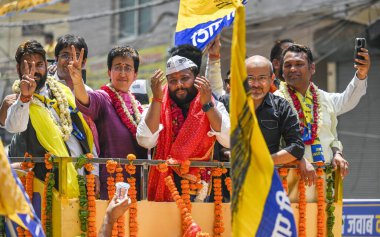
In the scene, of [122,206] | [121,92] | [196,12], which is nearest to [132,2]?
[196,12]

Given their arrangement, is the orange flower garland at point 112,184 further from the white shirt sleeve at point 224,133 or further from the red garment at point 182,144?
the white shirt sleeve at point 224,133

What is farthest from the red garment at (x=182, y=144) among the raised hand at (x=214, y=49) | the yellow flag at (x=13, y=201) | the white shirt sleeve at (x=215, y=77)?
the yellow flag at (x=13, y=201)

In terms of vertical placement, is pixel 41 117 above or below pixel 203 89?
below

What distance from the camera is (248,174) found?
15.4ft

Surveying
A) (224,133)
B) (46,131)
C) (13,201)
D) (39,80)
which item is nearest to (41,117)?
(46,131)

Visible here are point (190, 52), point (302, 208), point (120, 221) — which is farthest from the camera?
point (190, 52)

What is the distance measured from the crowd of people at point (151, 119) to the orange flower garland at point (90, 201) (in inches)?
4.9

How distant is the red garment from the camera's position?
6434 millimetres

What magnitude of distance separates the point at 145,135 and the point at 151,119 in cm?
13

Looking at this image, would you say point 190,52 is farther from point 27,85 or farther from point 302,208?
point 27,85

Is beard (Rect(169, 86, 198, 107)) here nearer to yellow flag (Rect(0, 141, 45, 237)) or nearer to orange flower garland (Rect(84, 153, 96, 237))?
orange flower garland (Rect(84, 153, 96, 237))

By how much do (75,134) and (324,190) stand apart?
202 cm

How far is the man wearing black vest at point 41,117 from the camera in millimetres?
5961

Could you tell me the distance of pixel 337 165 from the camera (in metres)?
6.94
